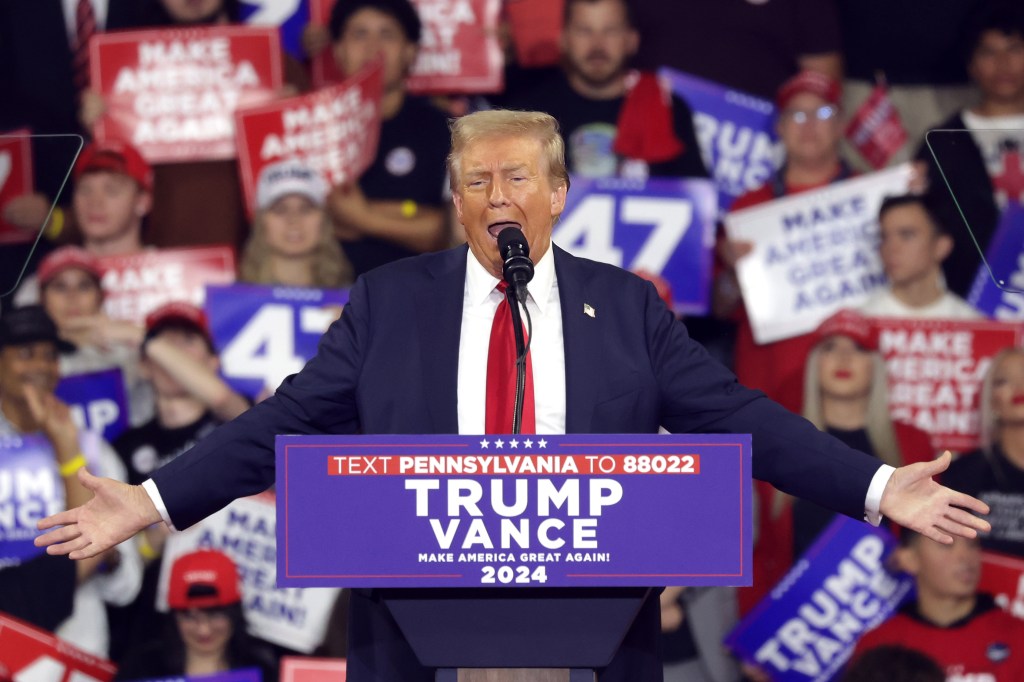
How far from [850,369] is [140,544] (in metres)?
2.15

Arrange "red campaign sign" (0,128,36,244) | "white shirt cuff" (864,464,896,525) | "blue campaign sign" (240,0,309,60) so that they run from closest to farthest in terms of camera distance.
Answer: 1. "white shirt cuff" (864,464,896,525)
2. "red campaign sign" (0,128,36,244)
3. "blue campaign sign" (240,0,309,60)

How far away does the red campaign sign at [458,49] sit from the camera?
473 centimetres

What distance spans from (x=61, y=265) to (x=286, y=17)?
106 cm

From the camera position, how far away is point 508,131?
2.06 metres

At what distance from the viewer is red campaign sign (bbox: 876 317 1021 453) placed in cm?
452

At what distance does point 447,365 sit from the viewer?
6.68ft

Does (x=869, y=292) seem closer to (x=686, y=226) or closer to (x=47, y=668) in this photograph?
(x=686, y=226)

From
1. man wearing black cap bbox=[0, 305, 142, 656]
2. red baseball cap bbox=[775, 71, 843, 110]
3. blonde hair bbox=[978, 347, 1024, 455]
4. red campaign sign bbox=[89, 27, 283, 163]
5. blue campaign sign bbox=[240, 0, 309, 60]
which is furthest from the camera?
blue campaign sign bbox=[240, 0, 309, 60]

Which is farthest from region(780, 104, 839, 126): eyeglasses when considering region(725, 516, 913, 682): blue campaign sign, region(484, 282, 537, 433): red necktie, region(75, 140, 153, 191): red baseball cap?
region(484, 282, 537, 433): red necktie

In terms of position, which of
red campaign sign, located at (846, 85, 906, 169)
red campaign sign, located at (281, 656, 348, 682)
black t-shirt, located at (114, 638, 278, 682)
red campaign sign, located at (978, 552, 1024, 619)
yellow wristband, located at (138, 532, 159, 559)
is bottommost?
red campaign sign, located at (281, 656, 348, 682)

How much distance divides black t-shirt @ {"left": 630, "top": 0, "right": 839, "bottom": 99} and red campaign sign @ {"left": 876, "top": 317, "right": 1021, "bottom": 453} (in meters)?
0.86

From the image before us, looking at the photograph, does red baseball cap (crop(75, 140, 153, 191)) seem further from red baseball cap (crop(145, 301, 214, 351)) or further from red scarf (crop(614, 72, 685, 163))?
red scarf (crop(614, 72, 685, 163))

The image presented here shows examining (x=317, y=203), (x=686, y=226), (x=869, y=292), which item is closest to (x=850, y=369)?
(x=869, y=292)

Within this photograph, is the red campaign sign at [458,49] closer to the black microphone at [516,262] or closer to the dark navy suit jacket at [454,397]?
the dark navy suit jacket at [454,397]
